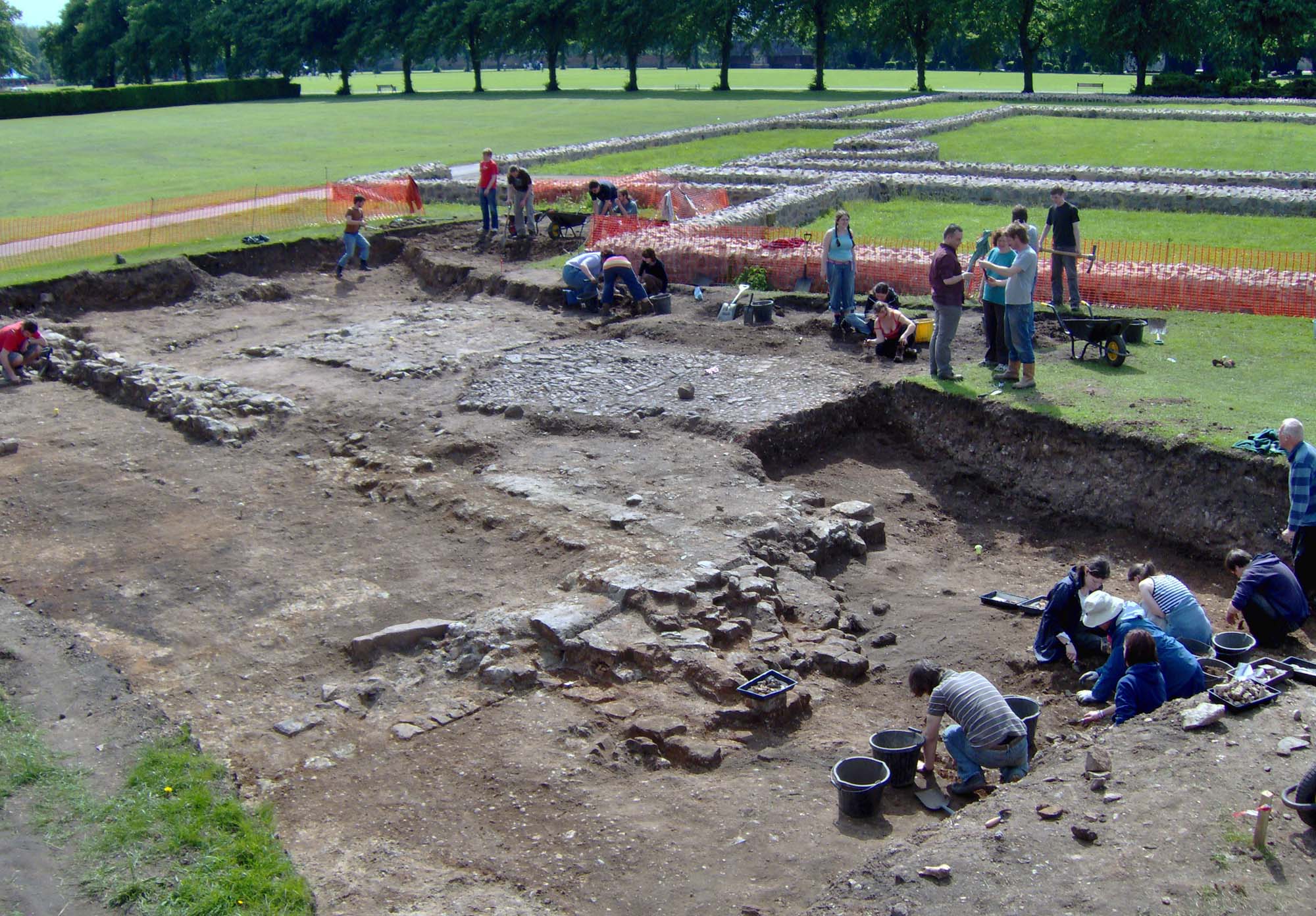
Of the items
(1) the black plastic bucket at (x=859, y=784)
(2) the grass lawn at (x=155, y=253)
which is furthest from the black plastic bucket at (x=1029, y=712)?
(2) the grass lawn at (x=155, y=253)

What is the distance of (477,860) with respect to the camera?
6512mm

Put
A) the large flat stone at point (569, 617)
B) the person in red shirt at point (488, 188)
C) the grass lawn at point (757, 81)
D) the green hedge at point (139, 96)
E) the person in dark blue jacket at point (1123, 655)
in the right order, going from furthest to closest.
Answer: the grass lawn at point (757, 81) < the green hedge at point (139, 96) < the person in red shirt at point (488, 188) < the large flat stone at point (569, 617) < the person in dark blue jacket at point (1123, 655)

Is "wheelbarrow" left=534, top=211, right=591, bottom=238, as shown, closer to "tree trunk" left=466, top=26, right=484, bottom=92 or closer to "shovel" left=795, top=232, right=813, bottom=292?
"shovel" left=795, top=232, right=813, bottom=292

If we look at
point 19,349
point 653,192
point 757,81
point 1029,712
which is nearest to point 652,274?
point 19,349

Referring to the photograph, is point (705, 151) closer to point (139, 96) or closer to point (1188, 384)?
point (1188, 384)

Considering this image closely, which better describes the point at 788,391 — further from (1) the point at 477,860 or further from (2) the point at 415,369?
(1) the point at 477,860

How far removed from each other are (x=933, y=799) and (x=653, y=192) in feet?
67.5

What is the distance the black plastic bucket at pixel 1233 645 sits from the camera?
8.29 m

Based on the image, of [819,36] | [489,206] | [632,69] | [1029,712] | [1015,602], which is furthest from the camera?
[632,69]

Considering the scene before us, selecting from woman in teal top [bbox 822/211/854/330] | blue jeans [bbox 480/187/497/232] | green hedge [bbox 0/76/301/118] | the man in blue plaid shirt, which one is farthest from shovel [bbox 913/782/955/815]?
green hedge [bbox 0/76/301/118]

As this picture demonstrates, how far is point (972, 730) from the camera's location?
22.8ft

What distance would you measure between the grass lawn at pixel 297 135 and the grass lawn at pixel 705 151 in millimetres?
4171

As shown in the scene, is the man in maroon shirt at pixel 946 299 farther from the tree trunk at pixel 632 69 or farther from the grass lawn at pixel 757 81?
the tree trunk at pixel 632 69

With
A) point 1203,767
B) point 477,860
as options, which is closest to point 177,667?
point 477,860
